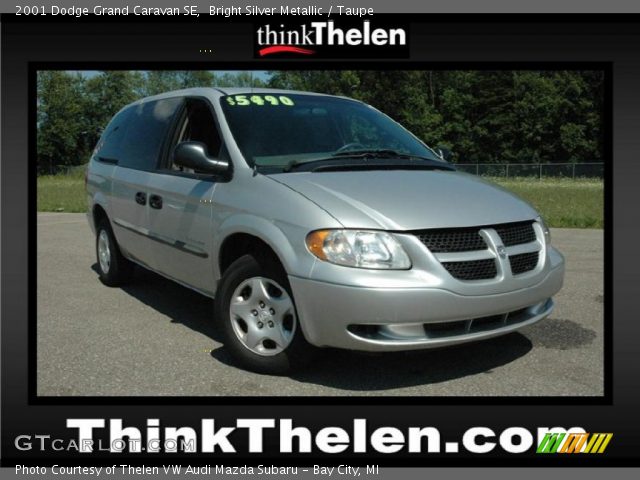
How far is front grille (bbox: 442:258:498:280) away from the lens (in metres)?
3.65

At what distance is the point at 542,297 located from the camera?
4.13 meters

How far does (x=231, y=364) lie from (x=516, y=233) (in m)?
2.08

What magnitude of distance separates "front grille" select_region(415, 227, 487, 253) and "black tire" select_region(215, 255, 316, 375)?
880 millimetres

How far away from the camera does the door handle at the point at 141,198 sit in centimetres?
560

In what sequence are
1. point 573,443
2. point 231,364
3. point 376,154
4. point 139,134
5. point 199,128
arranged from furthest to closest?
point 139,134 → point 199,128 → point 376,154 → point 231,364 → point 573,443

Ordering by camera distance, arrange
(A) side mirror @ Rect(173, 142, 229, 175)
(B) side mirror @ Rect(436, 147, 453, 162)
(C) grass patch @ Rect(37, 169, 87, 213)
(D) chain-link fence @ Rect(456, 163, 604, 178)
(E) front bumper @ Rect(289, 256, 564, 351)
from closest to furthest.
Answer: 1. (E) front bumper @ Rect(289, 256, 564, 351)
2. (A) side mirror @ Rect(173, 142, 229, 175)
3. (B) side mirror @ Rect(436, 147, 453, 162)
4. (C) grass patch @ Rect(37, 169, 87, 213)
5. (D) chain-link fence @ Rect(456, 163, 604, 178)

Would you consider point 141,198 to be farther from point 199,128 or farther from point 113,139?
point 113,139

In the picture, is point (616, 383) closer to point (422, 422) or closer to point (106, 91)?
point (422, 422)

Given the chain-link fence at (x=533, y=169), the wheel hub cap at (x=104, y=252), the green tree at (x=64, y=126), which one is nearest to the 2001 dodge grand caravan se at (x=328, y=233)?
the wheel hub cap at (x=104, y=252)

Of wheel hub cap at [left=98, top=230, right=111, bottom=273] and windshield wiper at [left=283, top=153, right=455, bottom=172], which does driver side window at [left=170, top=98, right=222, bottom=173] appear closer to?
windshield wiper at [left=283, top=153, right=455, bottom=172]

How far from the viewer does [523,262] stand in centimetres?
403

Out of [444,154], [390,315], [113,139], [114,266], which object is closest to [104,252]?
[114,266]

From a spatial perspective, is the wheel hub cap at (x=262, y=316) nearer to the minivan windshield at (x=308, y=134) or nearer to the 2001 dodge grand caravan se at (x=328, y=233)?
the 2001 dodge grand caravan se at (x=328, y=233)

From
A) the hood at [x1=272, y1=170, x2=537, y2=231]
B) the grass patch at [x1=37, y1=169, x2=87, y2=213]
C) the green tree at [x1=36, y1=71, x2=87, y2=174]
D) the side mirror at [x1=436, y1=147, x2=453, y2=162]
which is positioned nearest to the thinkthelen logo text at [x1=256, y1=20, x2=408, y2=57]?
the hood at [x1=272, y1=170, x2=537, y2=231]
